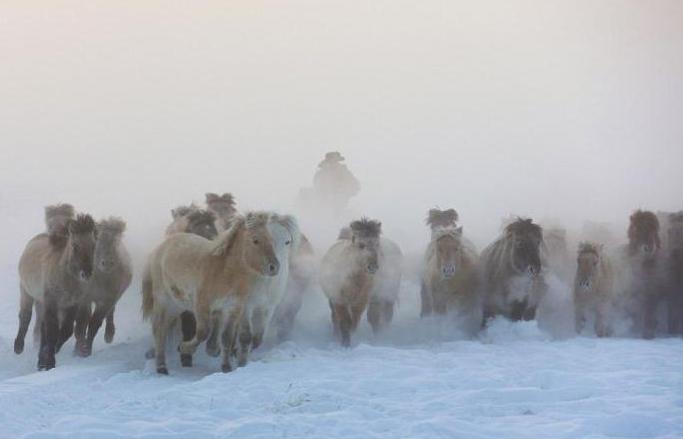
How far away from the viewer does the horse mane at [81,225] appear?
38.1 ft

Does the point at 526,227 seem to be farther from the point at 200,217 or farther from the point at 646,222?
the point at 200,217

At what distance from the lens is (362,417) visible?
255 inches

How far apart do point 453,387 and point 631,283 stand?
7959 millimetres

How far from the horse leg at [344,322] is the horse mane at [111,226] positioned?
4.58 m

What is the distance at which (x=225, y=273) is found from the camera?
9.85 meters

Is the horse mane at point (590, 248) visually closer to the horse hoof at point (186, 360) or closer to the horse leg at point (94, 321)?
the horse hoof at point (186, 360)

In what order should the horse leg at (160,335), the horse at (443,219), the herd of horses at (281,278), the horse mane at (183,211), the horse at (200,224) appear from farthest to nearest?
the horse at (443,219) < the horse mane at (183,211) < the horse at (200,224) < the horse leg at (160,335) < the herd of horses at (281,278)

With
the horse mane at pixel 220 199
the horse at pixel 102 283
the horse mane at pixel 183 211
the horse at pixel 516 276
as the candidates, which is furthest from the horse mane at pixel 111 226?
the horse at pixel 516 276

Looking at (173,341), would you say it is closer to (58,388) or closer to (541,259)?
(58,388)

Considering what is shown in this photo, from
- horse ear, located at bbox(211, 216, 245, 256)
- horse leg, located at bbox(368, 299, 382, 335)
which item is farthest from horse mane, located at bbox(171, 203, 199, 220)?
horse leg, located at bbox(368, 299, 382, 335)

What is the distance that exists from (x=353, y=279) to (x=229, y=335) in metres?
3.22

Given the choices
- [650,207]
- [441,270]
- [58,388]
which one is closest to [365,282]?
[441,270]

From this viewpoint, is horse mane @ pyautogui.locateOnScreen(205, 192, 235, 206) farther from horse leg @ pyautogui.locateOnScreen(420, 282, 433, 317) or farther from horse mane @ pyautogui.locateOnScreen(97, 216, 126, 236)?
horse leg @ pyautogui.locateOnScreen(420, 282, 433, 317)

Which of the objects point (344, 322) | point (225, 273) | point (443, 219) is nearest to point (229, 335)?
point (225, 273)
